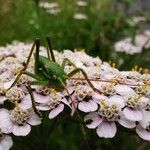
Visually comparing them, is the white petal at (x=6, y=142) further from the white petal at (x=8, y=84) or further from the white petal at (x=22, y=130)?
the white petal at (x=8, y=84)

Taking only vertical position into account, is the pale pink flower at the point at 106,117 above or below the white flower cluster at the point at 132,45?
above

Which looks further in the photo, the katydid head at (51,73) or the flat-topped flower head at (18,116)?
the katydid head at (51,73)

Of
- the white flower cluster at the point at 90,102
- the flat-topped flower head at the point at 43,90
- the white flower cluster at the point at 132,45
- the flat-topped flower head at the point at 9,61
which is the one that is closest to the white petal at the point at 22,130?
the white flower cluster at the point at 90,102

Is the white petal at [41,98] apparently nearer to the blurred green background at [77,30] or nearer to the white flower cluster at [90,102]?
the white flower cluster at [90,102]

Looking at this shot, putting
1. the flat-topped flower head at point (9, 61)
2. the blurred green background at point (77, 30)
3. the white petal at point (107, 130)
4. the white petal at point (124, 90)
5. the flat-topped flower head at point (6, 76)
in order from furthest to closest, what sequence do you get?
the blurred green background at point (77, 30) < the flat-topped flower head at point (9, 61) < the flat-topped flower head at point (6, 76) < the white petal at point (124, 90) < the white petal at point (107, 130)

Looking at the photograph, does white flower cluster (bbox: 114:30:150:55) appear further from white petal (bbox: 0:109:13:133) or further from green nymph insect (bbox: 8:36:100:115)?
white petal (bbox: 0:109:13:133)

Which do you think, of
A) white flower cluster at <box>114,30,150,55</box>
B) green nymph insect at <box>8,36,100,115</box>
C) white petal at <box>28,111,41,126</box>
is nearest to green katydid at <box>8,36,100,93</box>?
green nymph insect at <box>8,36,100,115</box>

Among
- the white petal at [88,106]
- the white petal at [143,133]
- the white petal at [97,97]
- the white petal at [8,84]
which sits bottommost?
Answer: the white petal at [143,133]

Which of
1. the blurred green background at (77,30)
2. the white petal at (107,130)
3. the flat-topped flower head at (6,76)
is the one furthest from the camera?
the blurred green background at (77,30)
